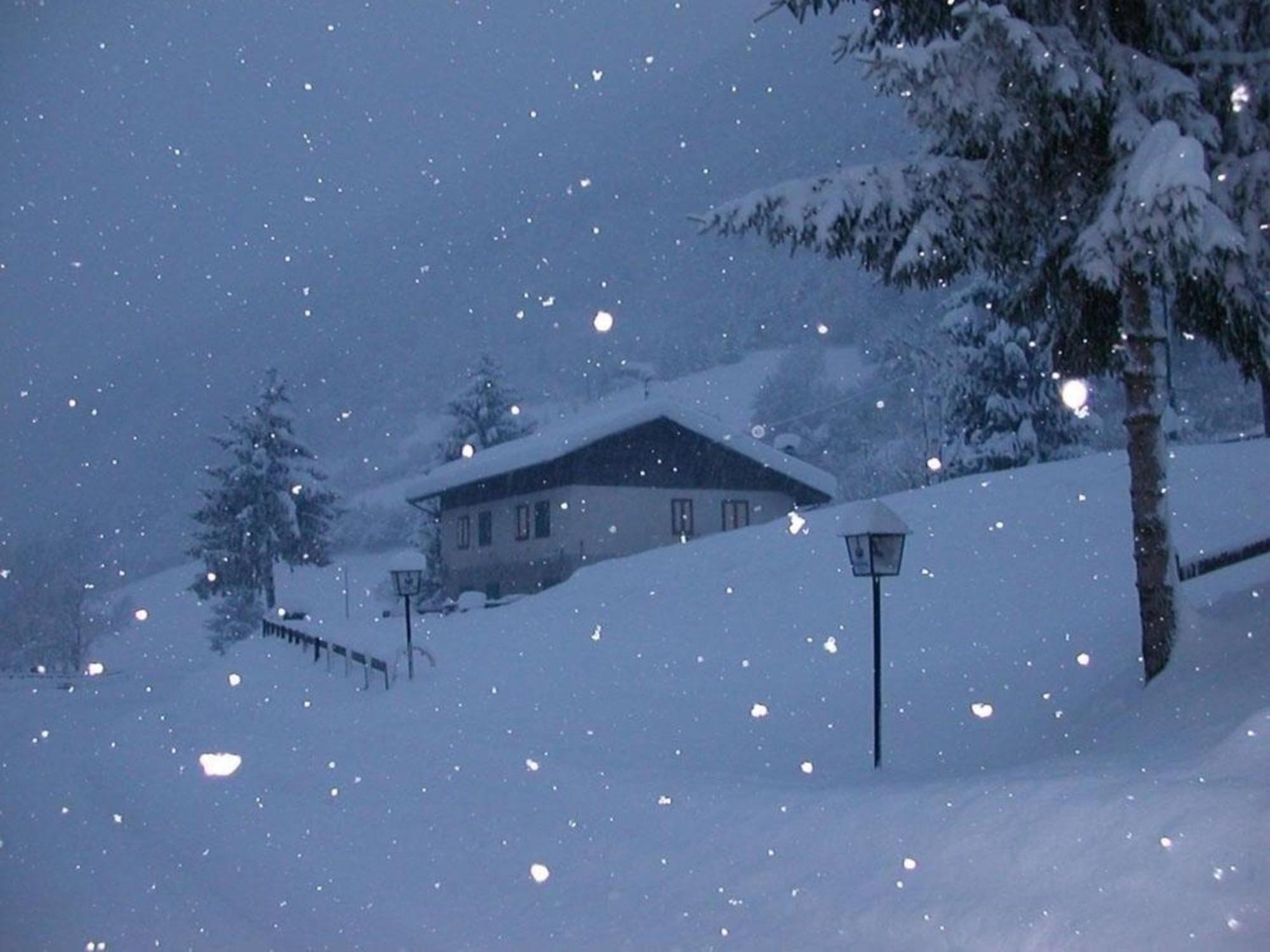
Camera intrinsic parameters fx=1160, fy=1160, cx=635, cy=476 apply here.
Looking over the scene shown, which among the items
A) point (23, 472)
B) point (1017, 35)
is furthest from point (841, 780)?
point (23, 472)

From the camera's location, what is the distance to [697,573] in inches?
1052

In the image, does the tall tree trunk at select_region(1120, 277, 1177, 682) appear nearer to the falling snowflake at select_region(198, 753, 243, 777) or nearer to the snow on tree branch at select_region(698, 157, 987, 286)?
the snow on tree branch at select_region(698, 157, 987, 286)

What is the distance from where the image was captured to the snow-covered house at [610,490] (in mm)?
37250

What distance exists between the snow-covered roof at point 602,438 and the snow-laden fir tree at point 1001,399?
19.4ft

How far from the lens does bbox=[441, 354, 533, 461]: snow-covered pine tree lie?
2068 inches

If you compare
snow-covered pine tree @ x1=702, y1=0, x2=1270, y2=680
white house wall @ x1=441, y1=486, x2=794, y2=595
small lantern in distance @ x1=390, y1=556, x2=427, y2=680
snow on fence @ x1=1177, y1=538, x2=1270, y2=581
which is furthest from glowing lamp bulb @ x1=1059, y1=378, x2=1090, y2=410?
white house wall @ x1=441, y1=486, x2=794, y2=595

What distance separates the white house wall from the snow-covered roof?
58.7 inches

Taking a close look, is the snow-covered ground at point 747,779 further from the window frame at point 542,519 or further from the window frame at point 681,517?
the window frame at point 681,517

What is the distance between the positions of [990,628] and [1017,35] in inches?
468

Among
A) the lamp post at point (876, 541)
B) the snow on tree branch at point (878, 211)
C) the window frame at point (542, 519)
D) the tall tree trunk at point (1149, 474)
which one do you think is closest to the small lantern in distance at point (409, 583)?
the lamp post at point (876, 541)

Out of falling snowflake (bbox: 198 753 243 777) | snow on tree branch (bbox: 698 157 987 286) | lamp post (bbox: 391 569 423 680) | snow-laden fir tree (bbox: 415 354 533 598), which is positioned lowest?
falling snowflake (bbox: 198 753 243 777)

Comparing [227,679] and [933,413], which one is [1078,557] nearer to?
[227,679]

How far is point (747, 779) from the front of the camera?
10836mm

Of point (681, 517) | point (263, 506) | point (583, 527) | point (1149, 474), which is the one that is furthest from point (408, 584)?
point (263, 506)
